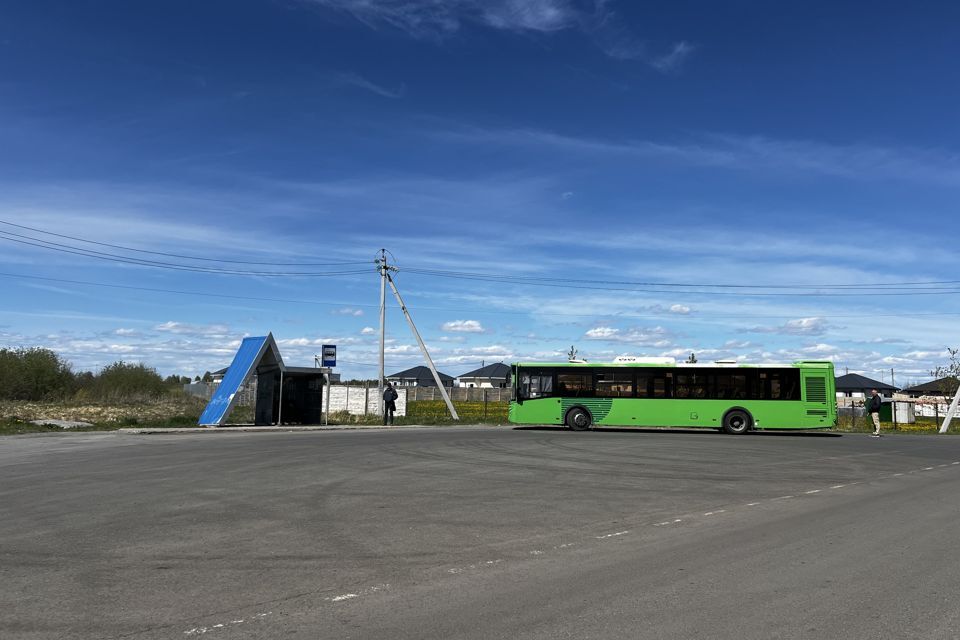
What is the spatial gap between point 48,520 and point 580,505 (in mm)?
6623

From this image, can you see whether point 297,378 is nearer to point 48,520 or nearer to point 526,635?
point 48,520

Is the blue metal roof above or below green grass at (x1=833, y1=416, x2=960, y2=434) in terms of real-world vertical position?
above

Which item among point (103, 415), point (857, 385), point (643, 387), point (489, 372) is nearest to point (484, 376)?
point (489, 372)

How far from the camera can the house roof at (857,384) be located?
394 ft

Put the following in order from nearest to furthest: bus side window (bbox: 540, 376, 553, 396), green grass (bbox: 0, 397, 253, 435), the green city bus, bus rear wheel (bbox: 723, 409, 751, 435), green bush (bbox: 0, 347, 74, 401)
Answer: green grass (bbox: 0, 397, 253, 435), the green city bus, bus rear wheel (bbox: 723, 409, 751, 435), bus side window (bbox: 540, 376, 553, 396), green bush (bbox: 0, 347, 74, 401)

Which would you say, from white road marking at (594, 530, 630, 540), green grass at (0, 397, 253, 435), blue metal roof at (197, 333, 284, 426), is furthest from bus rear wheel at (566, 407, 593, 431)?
white road marking at (594, 530, 630, 540)

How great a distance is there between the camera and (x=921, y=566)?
7.09m

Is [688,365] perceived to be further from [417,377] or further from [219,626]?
[417,377]

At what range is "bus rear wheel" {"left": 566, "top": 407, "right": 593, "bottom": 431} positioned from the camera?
2995 centimetres

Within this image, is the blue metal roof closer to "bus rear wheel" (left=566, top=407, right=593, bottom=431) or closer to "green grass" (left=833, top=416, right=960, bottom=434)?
"bus rear wheel" (left=566, top=407, right=593, bottom=431)

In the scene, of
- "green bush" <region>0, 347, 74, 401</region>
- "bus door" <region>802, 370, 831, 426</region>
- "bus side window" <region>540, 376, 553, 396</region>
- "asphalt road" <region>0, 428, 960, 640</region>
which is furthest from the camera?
"green bush" <region>0, 347, 74, 401</region>

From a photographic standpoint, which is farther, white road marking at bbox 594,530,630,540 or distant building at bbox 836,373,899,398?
distant building at bbox 836,373,899,398

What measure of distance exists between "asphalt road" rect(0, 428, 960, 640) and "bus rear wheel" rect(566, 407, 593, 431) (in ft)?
46.8

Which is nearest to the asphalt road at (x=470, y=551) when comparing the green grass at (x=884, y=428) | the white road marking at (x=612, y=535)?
the white road marking at (x=612, y=535)
